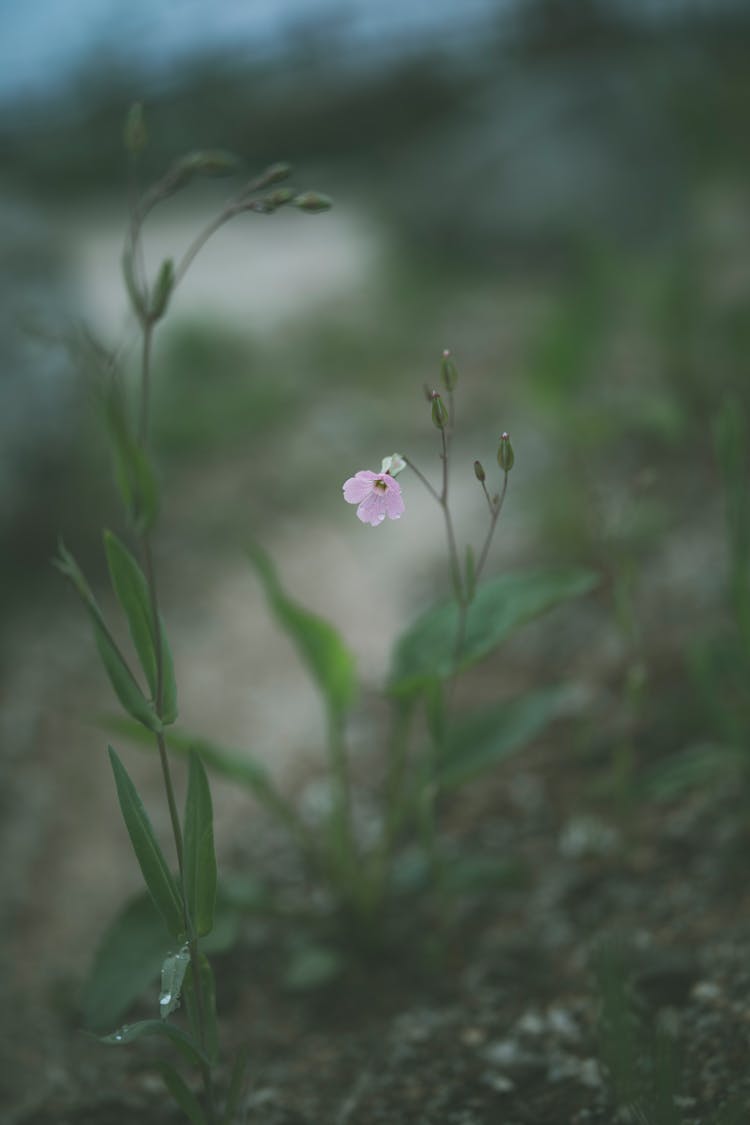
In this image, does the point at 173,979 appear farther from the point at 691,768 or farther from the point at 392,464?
the point at 691,768

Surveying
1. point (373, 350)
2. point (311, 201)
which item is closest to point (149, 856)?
point (311, 201)

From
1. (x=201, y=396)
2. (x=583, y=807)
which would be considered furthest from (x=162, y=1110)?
(x=201, y=396)

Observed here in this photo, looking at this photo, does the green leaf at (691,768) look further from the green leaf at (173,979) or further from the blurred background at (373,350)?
the green leaf at (173,979)

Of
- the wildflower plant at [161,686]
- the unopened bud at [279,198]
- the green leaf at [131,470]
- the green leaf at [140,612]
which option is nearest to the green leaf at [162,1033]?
the wildflower plant at [161,686]

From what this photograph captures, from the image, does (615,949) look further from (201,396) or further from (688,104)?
(688,104)

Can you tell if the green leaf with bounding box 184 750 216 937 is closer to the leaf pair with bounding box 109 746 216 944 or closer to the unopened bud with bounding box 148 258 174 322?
the leaf pair with bounding box 109 746 216 944
